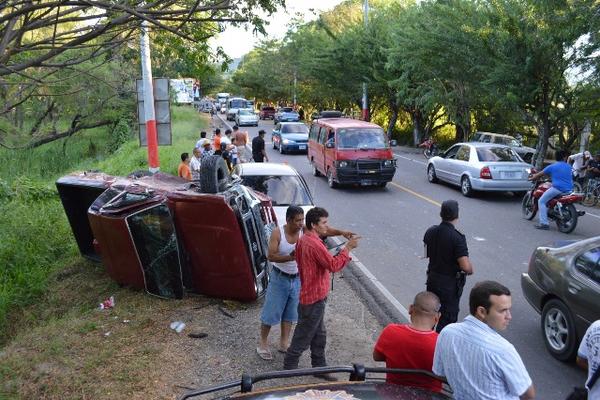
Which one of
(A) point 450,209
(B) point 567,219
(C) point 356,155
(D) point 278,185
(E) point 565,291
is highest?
(A) point 450,209

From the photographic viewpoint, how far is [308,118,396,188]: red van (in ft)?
51.7

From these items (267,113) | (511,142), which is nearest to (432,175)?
(511,142)

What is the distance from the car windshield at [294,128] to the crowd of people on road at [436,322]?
22.3m

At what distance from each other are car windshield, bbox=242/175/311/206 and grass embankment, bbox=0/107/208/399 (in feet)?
9.71

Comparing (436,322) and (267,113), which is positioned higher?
(436,322)

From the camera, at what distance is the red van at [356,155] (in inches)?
620

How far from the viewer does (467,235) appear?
11.0 meters

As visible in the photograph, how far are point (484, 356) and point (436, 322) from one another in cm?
86

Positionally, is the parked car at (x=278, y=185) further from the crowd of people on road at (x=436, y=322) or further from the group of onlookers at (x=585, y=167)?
the group of onlookers at (x=585, y=167)

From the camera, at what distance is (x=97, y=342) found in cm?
605

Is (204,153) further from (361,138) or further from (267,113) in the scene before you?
(267,113)

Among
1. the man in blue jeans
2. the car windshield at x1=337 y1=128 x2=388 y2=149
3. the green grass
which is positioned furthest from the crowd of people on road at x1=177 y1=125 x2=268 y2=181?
the man in blue jeans

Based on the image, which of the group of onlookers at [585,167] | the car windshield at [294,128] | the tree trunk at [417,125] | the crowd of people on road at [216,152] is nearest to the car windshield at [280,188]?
the crowd of people on road at [216,152]

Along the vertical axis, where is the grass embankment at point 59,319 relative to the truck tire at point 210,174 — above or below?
Result: below
